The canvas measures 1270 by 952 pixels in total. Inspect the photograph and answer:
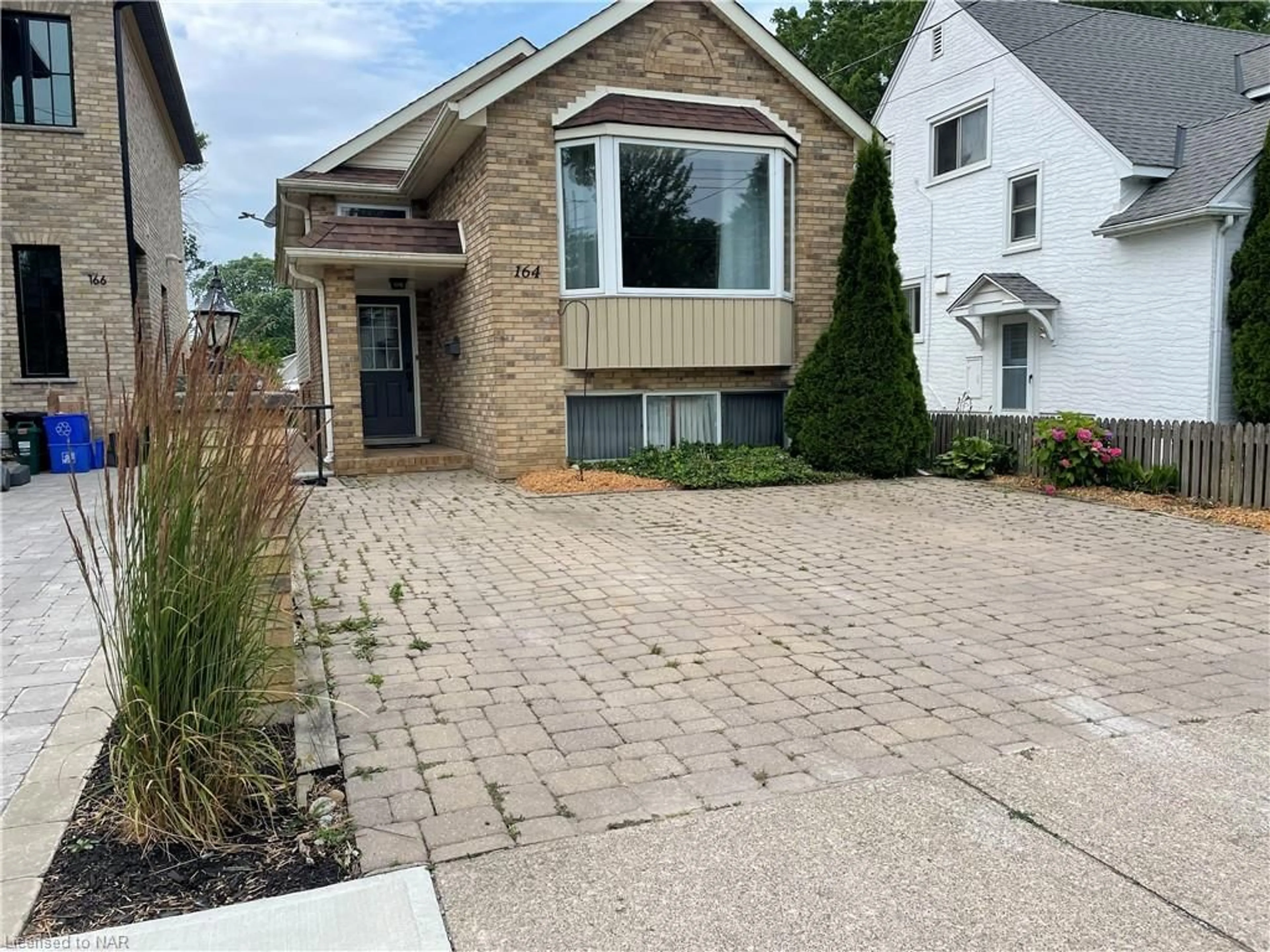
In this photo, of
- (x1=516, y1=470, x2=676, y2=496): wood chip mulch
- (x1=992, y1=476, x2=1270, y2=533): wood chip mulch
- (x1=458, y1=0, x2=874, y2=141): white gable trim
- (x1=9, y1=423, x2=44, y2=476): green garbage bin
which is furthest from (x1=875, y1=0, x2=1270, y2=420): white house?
(x1=9, y1=423, x2=44, y2=476): green garbage bin

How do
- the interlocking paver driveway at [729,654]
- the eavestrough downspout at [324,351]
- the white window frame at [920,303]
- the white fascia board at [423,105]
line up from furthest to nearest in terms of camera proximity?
the white window frame at [920,303] < the white fascia board at [423,105] < the eavestrough downspout at [324,351] < the interlocking paver driveway at [729,654]

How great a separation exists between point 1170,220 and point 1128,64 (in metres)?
5.73

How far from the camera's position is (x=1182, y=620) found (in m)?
4.96

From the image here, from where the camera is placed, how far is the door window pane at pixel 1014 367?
1550 centimetres

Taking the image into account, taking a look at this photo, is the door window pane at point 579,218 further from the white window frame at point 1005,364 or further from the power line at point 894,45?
the power line at point 894,45

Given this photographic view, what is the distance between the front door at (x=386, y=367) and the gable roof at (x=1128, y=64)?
1151 centimetres

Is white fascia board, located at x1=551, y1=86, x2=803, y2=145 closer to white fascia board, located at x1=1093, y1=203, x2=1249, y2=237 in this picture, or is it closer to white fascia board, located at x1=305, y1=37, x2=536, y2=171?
white fascia board, located at x1=305, y1=37, x2=536, y2=171

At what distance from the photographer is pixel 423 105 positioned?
47.3ft

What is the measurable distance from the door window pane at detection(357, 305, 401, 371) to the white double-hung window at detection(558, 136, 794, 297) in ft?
14.3

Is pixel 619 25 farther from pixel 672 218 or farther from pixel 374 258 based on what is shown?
pixel 374 258

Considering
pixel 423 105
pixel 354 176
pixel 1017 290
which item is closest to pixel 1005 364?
pixel 1017 290

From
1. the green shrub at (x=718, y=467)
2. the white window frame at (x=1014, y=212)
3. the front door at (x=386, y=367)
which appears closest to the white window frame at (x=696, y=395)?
the green shrub at (x=718, y=467)

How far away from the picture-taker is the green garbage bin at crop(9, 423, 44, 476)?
1197 cm

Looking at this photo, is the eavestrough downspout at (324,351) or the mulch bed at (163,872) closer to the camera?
the mulch bed at (163,872)
